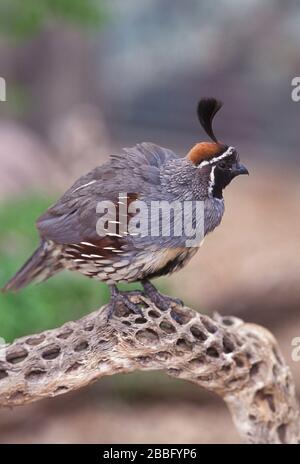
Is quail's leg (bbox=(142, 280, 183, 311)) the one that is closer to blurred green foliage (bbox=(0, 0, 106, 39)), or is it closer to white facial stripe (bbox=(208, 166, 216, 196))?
white facial stripe (bbox=(208, 166, 216, 196))

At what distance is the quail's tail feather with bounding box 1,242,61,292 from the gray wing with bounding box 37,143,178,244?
0.23 meters

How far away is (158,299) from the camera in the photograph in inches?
126

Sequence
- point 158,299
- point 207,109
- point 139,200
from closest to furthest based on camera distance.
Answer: point 207,109
point 139,200
point 158,299

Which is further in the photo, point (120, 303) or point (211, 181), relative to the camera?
point (120, 303)

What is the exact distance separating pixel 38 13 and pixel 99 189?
7.95 feet

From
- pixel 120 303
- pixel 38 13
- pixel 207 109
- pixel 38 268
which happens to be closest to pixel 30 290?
pixel 38 268

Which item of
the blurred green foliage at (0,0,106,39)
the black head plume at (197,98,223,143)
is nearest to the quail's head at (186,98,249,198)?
the black head plume at (197,98,223,143)

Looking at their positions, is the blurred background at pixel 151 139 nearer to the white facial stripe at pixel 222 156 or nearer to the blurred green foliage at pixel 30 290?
the blurred green foliage at pixel 30 290

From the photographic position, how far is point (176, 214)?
9.54 ft

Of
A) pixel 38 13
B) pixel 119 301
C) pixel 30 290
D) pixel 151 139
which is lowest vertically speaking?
pixel 119 301

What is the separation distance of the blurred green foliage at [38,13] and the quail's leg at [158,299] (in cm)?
239

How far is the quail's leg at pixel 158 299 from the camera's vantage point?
10.5ft

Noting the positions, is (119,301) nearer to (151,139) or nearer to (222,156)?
(222,156)
